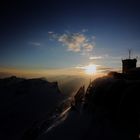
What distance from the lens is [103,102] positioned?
108ft

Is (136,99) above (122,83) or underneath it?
underneath

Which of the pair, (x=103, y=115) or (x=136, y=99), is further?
(x=103, y=115)

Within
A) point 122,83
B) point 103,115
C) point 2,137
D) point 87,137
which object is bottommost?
point 2,137

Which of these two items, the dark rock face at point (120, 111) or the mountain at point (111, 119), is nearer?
the dark rock face at point (120, 111)

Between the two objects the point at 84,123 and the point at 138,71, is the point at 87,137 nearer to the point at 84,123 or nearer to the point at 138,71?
the point at 84,123

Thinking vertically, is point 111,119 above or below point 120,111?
below

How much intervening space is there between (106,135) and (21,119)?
141 metres

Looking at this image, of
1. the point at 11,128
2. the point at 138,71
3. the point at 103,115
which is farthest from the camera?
the point at 11,128

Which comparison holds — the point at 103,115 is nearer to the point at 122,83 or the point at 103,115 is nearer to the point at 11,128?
the point at 122,83

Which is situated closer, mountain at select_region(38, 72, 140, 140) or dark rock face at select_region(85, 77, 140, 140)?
dark rock face at select_region(85, 77, 140, 140)

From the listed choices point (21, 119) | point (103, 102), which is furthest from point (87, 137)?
point (21, 119)

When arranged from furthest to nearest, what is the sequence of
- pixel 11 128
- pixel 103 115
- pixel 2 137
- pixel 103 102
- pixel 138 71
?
pixel 11 128
pixel 2 137
pixel 138 71
pixel 103 102
pixel 103 115

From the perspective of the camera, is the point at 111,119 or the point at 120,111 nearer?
the point at 120,111

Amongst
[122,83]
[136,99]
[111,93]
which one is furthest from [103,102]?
[136,99]
